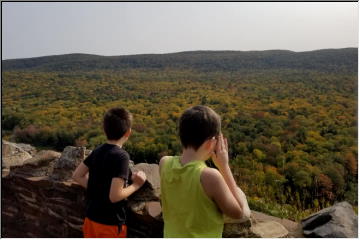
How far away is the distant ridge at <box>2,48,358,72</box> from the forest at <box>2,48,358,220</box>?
922mm

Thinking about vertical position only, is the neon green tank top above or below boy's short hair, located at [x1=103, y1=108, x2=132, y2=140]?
below

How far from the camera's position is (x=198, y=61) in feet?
188

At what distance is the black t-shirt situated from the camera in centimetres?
225

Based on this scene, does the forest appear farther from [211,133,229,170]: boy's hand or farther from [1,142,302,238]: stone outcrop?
[211,133,229,170]: boy's hand

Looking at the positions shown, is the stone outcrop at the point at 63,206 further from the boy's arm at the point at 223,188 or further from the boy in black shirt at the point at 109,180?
the boy's arm at the point at 223,188

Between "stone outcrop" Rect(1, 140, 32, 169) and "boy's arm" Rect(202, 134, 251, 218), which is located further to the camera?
"stone outcrop" Rect(1, 140, 32, 169)

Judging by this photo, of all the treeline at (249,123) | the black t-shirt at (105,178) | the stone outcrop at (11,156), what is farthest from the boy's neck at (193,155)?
the stone outcrop at (11,156)

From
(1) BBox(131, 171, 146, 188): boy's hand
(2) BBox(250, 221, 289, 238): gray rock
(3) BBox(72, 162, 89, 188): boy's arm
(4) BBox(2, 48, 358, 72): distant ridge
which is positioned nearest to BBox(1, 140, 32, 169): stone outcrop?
(3) BBox(72, 162, 89, 188): boy's arm

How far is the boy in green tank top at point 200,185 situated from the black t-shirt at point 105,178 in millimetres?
360

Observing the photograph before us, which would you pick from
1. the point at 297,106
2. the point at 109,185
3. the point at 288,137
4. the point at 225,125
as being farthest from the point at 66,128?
the point at 109,185

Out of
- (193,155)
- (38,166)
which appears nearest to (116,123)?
(193,155)

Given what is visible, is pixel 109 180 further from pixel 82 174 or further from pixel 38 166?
pixel 38 166

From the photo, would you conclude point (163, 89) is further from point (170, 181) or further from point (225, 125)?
point (170, 181)

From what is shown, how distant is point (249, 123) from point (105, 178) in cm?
1530
